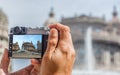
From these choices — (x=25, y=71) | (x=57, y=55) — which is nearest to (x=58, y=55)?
(x=57, y=55)

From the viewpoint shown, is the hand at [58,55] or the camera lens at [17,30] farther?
the camera lens at [17,30]

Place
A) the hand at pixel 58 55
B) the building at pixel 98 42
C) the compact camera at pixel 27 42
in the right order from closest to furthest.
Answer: the hand at pixel 58 55, the compact camera at pixel 27 42, the building at pixel 98 42

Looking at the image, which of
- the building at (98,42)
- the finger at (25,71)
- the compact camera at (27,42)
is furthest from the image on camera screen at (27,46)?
the building at (98,42)

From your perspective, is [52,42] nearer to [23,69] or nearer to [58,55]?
[58,55]

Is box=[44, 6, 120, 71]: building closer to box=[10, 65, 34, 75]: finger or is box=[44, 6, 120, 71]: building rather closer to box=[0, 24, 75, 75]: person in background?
box=[10, 65, 34, 75]: finger

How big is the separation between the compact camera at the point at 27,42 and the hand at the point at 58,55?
123 mm

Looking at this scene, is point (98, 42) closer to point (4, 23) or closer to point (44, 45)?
point (4, 23)

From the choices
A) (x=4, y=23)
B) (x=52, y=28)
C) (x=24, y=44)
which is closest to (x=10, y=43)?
(x=24, y=44)

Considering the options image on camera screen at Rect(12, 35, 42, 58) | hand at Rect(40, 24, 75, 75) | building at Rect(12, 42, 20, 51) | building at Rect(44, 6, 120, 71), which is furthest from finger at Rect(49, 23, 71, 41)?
building at Rect(44, 6, 120, 71)

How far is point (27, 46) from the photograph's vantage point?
274 cm

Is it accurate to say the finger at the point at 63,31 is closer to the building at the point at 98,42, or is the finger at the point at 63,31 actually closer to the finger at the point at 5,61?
the finger at the point at 5,61

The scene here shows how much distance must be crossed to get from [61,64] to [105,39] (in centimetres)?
7528

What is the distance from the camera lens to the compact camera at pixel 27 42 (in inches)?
107

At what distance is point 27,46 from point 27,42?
0.08ft
